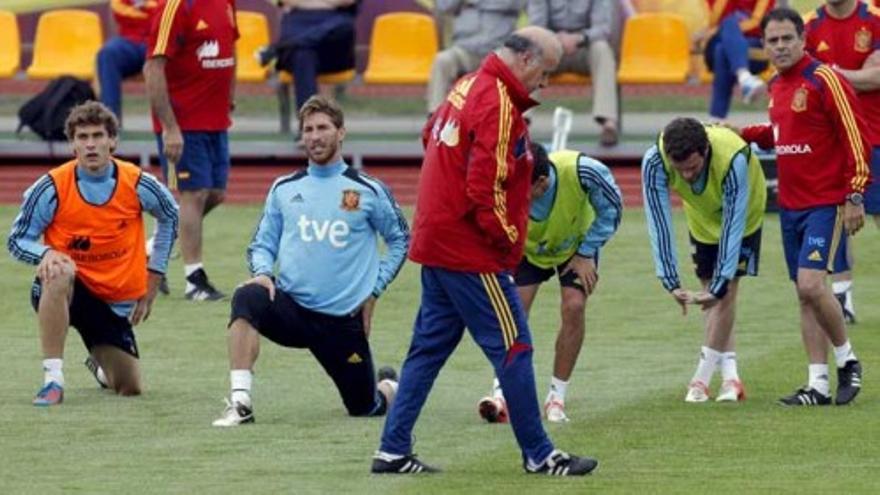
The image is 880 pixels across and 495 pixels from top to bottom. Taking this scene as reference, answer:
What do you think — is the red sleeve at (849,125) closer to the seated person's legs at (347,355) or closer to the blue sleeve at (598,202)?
the blue sleeve at (598,202)

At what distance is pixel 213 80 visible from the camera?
1659cm

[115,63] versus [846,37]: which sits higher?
[846,37]

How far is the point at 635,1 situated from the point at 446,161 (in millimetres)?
14774

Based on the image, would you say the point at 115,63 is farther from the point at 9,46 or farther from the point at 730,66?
the point at 730,66

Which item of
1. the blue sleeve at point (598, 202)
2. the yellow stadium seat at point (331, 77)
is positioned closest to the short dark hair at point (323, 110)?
the blue sleeve at point (598, 202)

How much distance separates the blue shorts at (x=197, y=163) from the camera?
1655 centimetres

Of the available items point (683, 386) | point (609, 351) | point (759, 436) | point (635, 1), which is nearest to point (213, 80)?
point (609, 351)

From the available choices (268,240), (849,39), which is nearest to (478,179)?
(268,240)

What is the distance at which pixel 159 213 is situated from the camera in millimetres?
12602

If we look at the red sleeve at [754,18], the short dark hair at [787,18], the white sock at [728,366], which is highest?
the short dark hair at [787,18]

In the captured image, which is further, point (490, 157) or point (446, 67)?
point (446, 67)

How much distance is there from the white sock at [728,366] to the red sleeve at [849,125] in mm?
Answer: 1066

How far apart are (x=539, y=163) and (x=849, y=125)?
5.38 feet

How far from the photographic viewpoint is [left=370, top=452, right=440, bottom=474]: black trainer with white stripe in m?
10.2
